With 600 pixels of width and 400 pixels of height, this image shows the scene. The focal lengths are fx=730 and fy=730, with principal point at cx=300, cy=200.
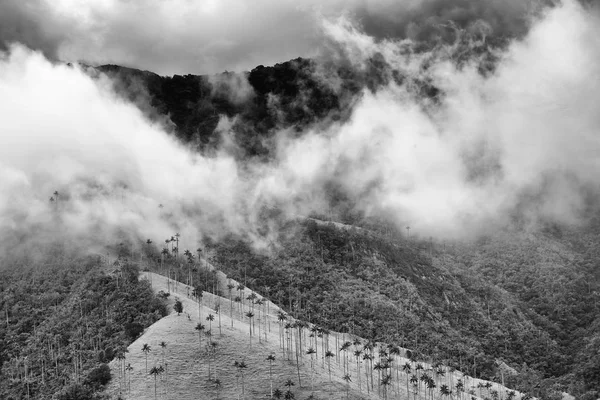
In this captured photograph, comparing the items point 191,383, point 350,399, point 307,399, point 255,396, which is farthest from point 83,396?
point 350,399

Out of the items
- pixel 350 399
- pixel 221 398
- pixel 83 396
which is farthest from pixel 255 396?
pixel 83 396

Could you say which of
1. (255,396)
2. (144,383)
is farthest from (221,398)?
(144,383)

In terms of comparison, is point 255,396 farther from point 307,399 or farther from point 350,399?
point 350,399

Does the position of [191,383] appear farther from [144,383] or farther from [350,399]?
[350,399]

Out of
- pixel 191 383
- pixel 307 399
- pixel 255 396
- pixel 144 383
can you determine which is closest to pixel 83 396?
pixel 144 383

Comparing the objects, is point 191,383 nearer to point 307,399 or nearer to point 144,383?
point 144,383

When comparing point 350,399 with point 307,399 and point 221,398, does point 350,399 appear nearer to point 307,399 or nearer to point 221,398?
point 307,399
